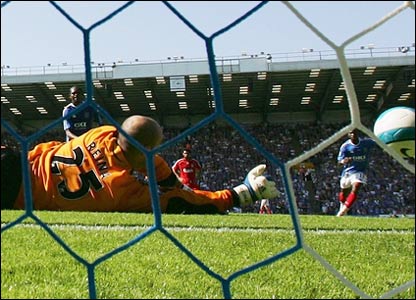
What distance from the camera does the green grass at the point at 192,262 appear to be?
1.74 meters

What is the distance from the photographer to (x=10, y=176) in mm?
2959

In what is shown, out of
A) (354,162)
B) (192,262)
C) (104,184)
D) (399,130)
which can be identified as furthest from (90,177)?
(354,162)

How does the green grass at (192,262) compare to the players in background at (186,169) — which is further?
the players in background at (186,169)

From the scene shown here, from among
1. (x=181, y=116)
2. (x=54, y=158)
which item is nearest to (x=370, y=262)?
(x=54, y=158)

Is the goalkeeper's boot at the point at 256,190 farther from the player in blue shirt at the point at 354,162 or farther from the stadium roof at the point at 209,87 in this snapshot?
the stadium roof at the point at 209,87

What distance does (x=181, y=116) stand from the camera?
16.1 m

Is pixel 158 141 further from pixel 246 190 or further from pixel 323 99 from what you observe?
pixel 323 99

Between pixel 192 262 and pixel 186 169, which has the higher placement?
pixel 192 262

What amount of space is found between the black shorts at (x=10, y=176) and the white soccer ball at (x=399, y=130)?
5.32 ft

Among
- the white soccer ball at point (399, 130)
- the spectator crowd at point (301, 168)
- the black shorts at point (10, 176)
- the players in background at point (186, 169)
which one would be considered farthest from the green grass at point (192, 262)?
the spectator crowd at point (301, 168)

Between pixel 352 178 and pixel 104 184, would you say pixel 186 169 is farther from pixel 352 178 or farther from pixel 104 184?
pixel 104 184

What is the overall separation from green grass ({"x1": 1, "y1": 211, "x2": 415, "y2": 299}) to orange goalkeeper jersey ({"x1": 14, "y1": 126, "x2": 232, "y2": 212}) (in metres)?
0.19

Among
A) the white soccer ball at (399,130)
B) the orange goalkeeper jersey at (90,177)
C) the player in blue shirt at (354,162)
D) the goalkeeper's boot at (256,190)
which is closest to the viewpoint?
the white soccer ball at (399,130)

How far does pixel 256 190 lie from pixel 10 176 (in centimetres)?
127
